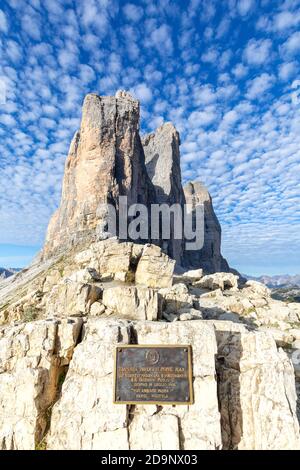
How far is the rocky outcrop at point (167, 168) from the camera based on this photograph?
74000 millimetres

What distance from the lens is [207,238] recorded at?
319ft

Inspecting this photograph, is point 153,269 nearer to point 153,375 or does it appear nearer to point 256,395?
point 153,375

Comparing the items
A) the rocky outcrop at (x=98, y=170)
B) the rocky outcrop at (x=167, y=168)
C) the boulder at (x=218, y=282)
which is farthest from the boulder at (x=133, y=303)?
the rocky outcrop at (x=167, y=168)

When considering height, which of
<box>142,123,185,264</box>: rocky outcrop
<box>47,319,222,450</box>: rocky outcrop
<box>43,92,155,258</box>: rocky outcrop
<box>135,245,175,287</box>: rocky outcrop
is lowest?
<box>47,319,222,450</box>: rocky outcrop

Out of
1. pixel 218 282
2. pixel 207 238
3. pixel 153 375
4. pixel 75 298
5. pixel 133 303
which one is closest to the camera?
pixel 153 375

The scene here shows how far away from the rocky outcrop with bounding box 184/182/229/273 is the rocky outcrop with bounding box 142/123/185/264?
37.4 feet

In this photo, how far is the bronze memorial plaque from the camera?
6.29m

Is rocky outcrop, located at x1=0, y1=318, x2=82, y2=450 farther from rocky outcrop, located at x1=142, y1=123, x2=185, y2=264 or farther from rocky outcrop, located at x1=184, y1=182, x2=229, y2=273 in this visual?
rocky outcrop, located at x1=184, y1=182, x2=229, y2=273

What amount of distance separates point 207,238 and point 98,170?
198 ft

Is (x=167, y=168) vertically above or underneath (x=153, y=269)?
above

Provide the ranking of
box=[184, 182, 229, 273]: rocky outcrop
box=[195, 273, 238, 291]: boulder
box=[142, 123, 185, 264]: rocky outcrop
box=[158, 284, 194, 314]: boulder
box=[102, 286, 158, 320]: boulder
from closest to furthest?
box=[102, 286, 158, 320]: boulder
box=[158, 284, 194, 314]: boulder
box=[195, 273, 238, 291]: boulder
box=[142, 123, 185, 264]: rocky outcrop
box=[184, 182, 229, 273]: rocky outcrop

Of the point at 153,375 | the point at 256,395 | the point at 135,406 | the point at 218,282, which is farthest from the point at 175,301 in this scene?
the point at 218,282

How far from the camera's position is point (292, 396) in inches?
Result: 248

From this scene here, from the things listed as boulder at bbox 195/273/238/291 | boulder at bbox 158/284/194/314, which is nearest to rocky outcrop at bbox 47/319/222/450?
boulder at bbox 158/284/194/314
